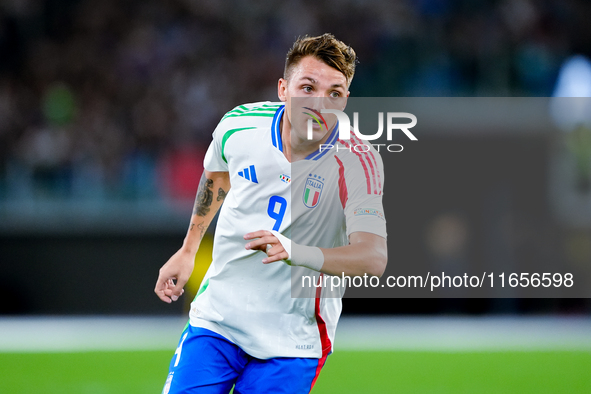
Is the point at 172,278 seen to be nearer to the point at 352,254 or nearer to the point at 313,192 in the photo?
the point at 313,192

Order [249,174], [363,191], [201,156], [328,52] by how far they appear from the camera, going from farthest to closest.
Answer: [201,156], [249,174], [328,52], [363,191]

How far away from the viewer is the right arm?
11.3ft

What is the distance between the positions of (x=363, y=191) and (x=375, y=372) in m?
4.61

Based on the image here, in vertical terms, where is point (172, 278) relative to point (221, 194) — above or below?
below

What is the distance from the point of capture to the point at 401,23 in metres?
13.7

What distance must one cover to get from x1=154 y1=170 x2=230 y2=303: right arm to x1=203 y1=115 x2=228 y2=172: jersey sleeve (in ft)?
0.23

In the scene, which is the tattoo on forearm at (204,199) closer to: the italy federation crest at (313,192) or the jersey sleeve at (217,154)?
the jersey sleeve at (217,154)

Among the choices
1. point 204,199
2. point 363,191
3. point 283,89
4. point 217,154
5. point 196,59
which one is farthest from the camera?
point 196,59

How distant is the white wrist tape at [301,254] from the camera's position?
2613 mm

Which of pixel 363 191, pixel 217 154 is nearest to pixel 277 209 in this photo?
pixel 363 191

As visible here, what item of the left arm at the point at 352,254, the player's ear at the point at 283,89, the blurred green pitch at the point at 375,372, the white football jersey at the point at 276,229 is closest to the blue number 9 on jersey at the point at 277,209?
the white football jersey at the point at 276,229

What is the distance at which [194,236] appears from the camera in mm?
3619

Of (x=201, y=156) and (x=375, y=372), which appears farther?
(x=201, y=156)

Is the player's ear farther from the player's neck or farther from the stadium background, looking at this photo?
the stadium background
